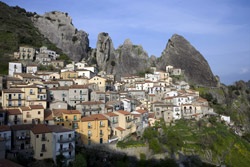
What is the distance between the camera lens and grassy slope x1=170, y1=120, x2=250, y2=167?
1603 inches

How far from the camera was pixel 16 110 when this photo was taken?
35938mm

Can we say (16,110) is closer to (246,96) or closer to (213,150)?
(213,150)

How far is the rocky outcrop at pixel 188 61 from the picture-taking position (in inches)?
3339

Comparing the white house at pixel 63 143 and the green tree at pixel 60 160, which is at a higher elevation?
the white house at pixel 63 143

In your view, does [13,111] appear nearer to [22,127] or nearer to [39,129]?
[22,127]

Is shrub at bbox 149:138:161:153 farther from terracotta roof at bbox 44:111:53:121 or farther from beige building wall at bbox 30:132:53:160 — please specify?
terracotta roof at bbox 44:111:53:121

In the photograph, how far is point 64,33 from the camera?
3541 inches

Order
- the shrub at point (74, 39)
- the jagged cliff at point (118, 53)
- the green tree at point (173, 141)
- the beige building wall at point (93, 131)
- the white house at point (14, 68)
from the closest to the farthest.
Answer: the beige building wall at point (93, 131) < the green tree at point (173, 141) < the white house at point (14, 68) < the jagged cliff at point (118, 53) < the shrub at point (74, 39)

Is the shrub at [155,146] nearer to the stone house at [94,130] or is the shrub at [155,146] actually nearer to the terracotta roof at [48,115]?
the stone house at [94,130]

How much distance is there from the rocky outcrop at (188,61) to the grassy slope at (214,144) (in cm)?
3735

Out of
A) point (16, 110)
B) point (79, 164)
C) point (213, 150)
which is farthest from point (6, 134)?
point (213, 150)

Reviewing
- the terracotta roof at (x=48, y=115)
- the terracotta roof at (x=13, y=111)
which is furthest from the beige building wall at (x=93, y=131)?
the terracotta roof at (x=13, y=111)

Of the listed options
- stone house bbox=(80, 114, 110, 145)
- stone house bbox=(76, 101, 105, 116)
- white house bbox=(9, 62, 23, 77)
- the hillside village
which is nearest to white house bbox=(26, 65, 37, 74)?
the hillside village

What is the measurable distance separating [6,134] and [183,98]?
135 ft
